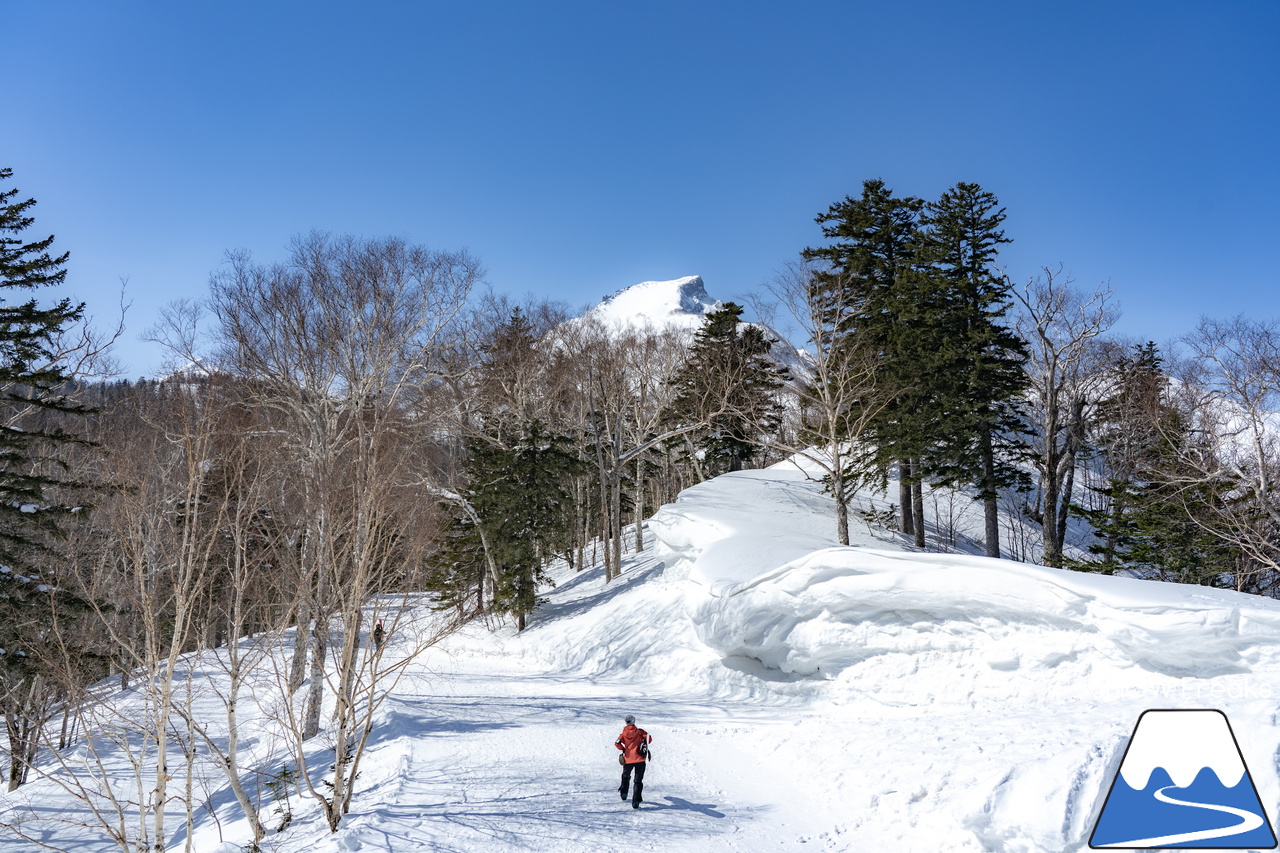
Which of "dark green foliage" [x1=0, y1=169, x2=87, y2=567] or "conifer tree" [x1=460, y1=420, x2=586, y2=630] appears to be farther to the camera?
"conifer tree" [x1=460, y1=420, x2=586, y2=630]

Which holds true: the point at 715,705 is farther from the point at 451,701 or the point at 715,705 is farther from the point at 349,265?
the point at 349,265

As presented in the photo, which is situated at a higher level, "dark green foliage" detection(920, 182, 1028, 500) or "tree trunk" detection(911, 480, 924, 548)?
"dark green foliage" detection(920, 182, 1028, 500)

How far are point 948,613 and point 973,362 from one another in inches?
472

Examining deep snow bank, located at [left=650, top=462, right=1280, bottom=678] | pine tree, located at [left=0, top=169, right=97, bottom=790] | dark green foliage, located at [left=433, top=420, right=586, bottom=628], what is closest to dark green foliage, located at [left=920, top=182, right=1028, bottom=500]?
deep snow bank, located at [left=650, top=462, right=1280, bottom=678]

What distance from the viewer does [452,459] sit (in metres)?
33.3

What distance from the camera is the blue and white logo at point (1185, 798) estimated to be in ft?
19.8

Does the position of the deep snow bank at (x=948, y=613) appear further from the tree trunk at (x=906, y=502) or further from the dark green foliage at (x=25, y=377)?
the dark green foliage at (x=25, y=377)

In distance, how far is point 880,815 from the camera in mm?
8086

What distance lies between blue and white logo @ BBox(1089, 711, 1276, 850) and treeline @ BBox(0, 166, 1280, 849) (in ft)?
27.1

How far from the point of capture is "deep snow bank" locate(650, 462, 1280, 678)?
9.11 metres

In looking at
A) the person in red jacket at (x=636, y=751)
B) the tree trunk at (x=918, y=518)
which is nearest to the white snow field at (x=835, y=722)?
the person in red jacket at (x=636, y=751)

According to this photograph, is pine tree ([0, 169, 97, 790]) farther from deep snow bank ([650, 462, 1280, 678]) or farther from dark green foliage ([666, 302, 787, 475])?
dark green foliage ([666, 302, 787, 475])

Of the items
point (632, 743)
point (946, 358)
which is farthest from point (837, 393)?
point (632, 743)

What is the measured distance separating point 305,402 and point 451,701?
8.07 m
